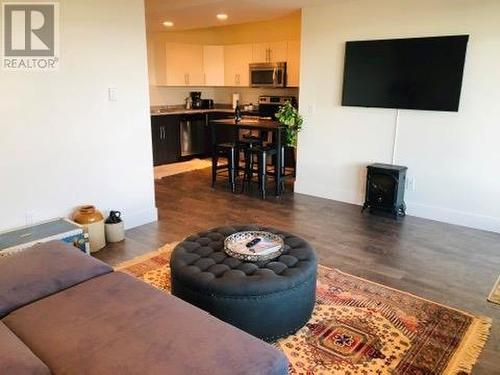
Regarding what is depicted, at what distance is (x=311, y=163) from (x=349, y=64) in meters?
1.38

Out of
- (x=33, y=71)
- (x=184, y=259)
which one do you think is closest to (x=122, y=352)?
(x=184, y=259)

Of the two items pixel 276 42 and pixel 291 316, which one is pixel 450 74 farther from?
pixel 276 42

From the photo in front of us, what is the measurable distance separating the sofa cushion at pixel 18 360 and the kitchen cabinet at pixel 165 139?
5.77 metres

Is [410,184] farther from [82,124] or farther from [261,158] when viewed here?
[82,124]

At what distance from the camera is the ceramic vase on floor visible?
3.47 meters

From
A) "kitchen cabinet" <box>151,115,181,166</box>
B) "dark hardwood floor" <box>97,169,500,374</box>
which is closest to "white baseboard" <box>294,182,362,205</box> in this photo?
"dark hardwood floor" <box>97,169,500,374</box>

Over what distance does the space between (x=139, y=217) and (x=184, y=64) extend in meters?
4.40

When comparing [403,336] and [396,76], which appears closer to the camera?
[403,336]

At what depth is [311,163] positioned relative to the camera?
5.40 m

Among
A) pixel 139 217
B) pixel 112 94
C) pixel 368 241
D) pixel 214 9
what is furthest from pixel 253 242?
pixel 214 9

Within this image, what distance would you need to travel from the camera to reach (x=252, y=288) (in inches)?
81.4

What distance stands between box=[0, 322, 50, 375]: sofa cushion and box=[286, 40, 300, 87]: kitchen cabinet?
6.11m

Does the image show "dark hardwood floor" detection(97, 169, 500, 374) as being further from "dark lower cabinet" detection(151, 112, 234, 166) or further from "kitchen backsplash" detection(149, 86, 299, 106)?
"kitchen backsplash" detection(149, 86, 299, 106)

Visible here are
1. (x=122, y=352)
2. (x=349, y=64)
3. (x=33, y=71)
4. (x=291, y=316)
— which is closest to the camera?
(x=122, y=352)
